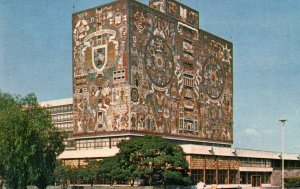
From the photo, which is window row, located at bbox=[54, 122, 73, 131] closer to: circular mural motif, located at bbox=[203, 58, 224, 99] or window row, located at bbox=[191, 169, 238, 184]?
circular mural motif, located at bbox=[203, 58, 224, 99]

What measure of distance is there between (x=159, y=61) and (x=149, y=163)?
83.8 ft

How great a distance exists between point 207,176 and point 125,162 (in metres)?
19.4

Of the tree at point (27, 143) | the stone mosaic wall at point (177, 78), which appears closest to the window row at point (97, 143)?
the stone mosaic wall at point (177, 78)

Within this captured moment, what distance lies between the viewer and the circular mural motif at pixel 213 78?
10356 centimetres

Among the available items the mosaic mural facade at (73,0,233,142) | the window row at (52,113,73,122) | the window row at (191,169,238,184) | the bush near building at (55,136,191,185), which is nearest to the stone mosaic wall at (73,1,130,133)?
the mosaic mural facade at (73,0,233,142)

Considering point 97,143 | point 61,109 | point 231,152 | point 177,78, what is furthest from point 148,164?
point 61,109

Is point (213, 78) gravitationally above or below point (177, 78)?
above

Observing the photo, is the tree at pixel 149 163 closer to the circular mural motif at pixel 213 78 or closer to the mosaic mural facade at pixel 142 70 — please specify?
the mosaic mural facade at pixel 142 70

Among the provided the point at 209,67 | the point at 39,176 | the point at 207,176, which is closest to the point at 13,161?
the point at 39,176

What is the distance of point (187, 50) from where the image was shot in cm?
9769

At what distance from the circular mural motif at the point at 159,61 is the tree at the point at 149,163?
1955 cm

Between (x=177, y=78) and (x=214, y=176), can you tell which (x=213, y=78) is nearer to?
(x=177, y=78)

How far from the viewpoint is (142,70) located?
8488 centimetres

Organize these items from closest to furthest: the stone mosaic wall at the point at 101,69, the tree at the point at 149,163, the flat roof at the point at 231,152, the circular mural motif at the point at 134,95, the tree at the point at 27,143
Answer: the tree at the point at 27,143, the tree at the point at 149,163, the flat roof at the point at 231,152, the circular mural motif at the point at 134,95, the stone mosaic wall at the point at 101,69
